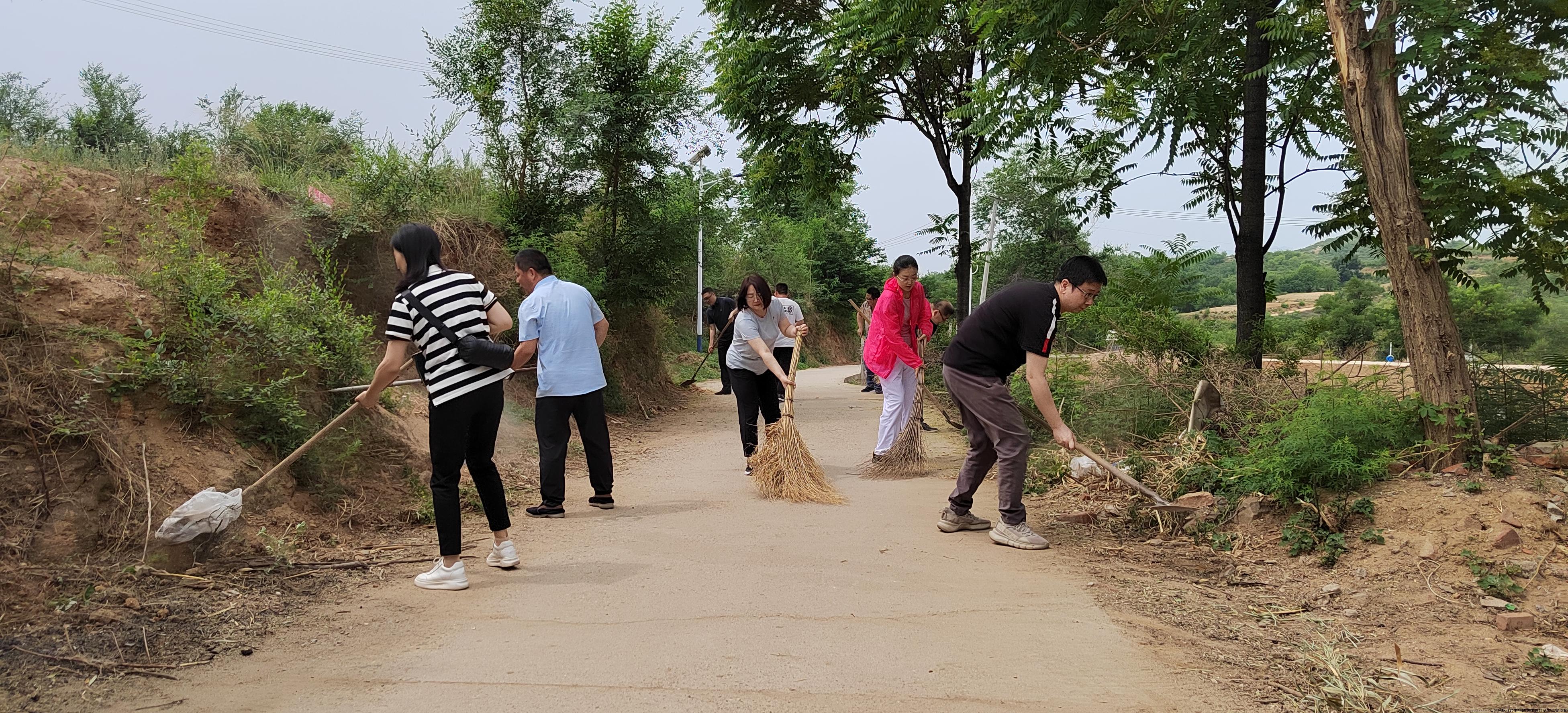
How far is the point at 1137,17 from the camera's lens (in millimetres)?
8219

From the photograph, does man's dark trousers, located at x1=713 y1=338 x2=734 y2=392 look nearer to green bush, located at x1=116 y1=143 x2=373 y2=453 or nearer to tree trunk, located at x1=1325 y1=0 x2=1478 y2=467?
green bush, located at x1=116 y1=143 x2=373 y2=453

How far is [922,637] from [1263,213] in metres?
7.01

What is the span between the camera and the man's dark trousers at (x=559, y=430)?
21.8 feet

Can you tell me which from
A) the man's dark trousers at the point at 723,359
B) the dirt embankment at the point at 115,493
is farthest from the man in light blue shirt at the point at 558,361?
the man's dark trousers at the point at 723,359

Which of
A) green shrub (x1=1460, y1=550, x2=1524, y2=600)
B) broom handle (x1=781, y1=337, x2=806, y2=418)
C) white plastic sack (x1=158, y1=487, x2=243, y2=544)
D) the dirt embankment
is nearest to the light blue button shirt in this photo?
the dirt embankment

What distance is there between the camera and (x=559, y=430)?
262 inches

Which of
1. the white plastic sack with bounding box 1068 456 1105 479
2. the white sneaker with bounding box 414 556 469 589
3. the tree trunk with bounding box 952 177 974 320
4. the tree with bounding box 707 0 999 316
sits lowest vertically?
the white sneaker with bounding box 414 556 469 589

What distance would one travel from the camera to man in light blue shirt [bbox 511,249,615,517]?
654 cm

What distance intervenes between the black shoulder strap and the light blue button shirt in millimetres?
1656

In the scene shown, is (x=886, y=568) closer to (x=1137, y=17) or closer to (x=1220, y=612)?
(x=1220, y=612)

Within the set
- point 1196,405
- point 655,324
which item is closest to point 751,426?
point 1196,405

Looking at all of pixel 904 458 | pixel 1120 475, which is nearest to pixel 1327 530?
pixel 1120 475

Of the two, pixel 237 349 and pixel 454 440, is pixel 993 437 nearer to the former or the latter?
pixel 454 440

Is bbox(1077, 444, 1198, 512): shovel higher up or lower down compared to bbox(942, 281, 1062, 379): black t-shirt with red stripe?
lower down
